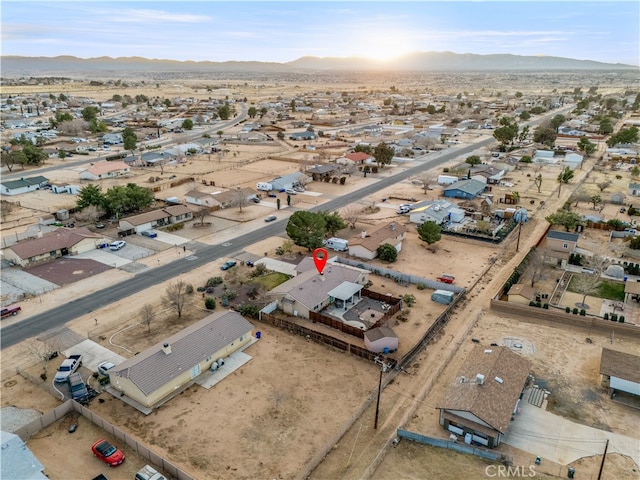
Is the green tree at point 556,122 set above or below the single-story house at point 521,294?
above

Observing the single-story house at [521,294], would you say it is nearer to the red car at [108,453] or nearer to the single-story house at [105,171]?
the red car at [108,453]

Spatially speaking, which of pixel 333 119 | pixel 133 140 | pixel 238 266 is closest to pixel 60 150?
pixel 133 140

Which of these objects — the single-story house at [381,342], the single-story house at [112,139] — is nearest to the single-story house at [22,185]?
the single-story house at [112,139]

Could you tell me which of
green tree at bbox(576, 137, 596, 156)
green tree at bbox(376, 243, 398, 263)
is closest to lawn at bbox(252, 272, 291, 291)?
green tree at bbox(376, 243, 398, 263)

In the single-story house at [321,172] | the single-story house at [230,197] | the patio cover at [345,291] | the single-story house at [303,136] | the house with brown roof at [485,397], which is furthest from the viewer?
the single-story house at [303,136]

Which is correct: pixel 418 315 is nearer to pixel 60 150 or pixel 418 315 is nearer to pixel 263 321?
pixel 263 321

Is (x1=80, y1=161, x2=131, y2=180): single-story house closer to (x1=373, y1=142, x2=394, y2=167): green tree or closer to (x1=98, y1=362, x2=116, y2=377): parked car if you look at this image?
(x1=373, y1=142, x2=394, y2=167): green tree

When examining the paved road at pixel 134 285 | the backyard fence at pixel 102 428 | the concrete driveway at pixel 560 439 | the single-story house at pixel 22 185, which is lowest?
the concrete driveway at pixel 560 439
